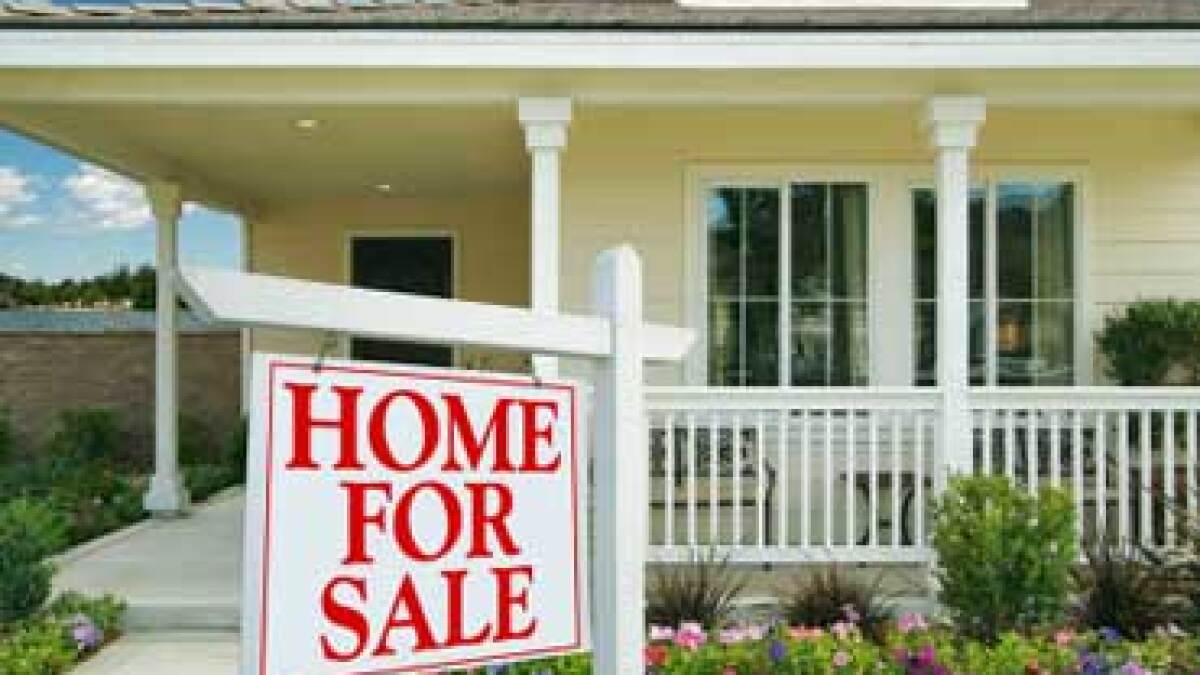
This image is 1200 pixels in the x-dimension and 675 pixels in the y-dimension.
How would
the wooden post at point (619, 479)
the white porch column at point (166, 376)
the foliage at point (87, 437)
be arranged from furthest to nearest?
the foliage at point (87, 437) → the white porch column at point (166, 376) → the wooden post at point (619, 479)

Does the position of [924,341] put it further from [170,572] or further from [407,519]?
A: [407,519]

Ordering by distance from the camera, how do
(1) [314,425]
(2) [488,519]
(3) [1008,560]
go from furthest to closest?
(3) [1008,560] < (2) [488,519] < (1) [314,425]

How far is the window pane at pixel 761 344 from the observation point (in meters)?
8.77

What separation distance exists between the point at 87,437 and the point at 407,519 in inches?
534

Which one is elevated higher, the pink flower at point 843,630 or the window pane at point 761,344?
the window pane at point 761,344

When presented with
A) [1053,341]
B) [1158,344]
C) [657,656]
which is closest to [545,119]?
[657,656]

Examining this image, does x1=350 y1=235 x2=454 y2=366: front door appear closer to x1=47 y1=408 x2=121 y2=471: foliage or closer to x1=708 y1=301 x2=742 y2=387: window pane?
x1=47 y1=408 x2=121 y2=471: foliage

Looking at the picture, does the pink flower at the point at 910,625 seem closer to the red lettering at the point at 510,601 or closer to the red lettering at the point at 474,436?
the red lettering at the point at 510,601

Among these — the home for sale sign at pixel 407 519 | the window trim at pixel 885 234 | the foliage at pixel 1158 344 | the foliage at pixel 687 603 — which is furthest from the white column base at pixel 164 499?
the home for sale sign at pixel 407 519

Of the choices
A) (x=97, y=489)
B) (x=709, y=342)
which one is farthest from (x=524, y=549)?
(x=97, y=489)

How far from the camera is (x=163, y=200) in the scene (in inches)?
412

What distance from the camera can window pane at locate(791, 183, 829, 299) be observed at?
875 cm

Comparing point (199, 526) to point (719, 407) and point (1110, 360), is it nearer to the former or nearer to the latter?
point (719, 407)

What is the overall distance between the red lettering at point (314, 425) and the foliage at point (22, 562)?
4558mm
